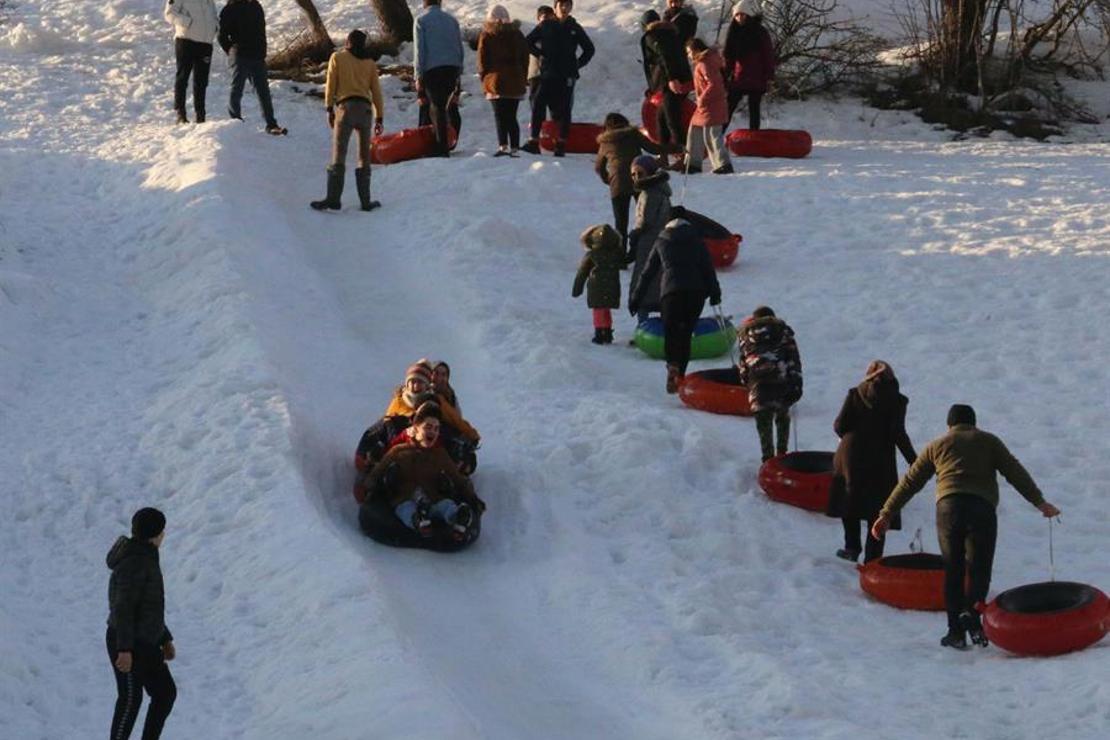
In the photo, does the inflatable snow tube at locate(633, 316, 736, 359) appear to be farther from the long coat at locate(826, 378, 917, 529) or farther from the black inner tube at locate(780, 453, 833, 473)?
the long coat at locate(826, 378, 917, 529)

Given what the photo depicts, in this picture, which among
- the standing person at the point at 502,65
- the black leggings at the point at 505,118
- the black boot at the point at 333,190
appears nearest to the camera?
the black boot at the point at 333,190

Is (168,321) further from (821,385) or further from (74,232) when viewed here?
(821,385)

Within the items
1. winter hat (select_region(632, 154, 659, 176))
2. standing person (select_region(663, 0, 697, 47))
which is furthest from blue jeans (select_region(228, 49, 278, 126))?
winter hat (select_region(632, 154, 659, 176))

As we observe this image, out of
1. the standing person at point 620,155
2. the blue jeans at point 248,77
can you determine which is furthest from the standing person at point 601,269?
the blue jeans at point 248,77

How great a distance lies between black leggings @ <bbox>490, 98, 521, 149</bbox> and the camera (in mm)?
21078

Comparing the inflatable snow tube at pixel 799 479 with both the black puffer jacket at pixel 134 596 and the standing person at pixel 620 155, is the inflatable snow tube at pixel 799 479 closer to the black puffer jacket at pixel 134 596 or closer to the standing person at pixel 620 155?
the black puffer jacket at pixel 134 596

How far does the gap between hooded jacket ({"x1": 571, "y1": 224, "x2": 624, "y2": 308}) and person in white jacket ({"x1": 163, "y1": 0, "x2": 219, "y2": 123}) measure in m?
7.61

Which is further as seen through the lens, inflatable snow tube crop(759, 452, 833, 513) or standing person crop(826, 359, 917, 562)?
inflatable snow tube crop(759, 452, 833, 513)

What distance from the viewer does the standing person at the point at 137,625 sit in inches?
340

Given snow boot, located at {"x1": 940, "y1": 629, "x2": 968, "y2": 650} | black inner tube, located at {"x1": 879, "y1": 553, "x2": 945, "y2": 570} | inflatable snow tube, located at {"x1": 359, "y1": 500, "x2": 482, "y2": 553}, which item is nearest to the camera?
snow boot, located at {"x1": 940, "y1": 629, "x2": 968, "y2": 650}

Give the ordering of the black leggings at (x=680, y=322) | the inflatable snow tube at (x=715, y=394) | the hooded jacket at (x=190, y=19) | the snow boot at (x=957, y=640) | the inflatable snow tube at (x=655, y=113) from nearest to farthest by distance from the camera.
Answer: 1. the snow boot at (x=957, y=640)
2. the inflatable snow tube at (x=715, y=394)
3. the black leggings at (x=680, y=322)
4. the inflatable snow tube at (x=655, y=113)
5. the hooded jacket at (x=190, y=19)

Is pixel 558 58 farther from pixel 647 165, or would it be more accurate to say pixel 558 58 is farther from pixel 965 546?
pixel 965 546

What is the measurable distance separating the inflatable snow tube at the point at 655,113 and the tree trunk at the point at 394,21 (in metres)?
4.67

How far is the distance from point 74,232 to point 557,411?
248 inches
